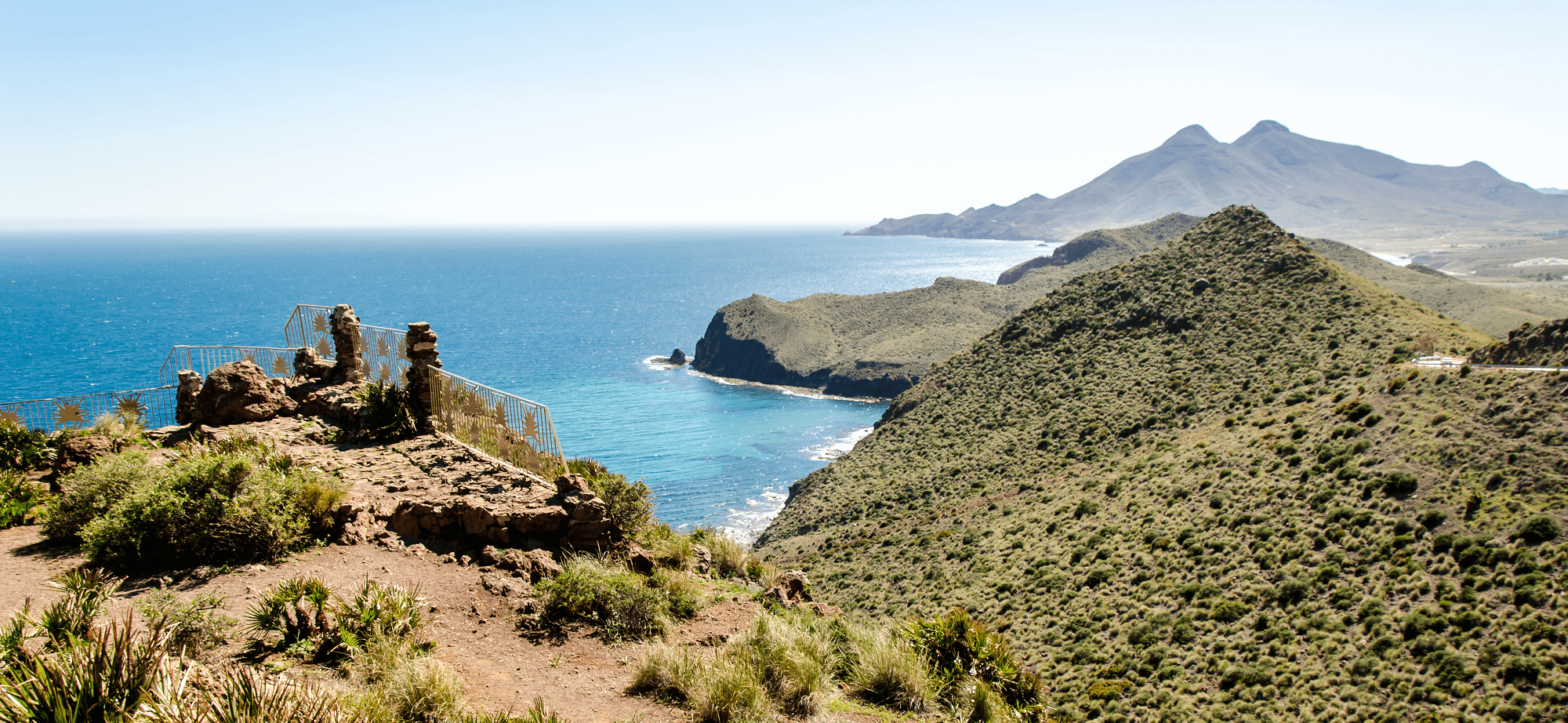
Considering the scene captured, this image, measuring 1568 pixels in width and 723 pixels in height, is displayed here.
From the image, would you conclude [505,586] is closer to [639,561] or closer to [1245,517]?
[639,561]

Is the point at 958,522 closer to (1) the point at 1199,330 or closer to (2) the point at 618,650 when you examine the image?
(1) the point at 1199,330

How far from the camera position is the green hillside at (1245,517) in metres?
20.5

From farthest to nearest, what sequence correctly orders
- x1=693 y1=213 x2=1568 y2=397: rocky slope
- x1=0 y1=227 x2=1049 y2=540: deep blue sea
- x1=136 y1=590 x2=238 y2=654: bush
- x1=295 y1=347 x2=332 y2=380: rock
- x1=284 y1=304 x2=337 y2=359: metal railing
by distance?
x1=693 y1=213 x2=1568 y2=397: rocky slope < x1=0 y1=227 x2=1049 y2=540: deep blue sea < x1=284 y1=304 x2=337 y2=359: metal railing < x1=295 y1=347 x2=332 y2=380: rock < x1=136 y1=590 x2=238 y2=654: bush

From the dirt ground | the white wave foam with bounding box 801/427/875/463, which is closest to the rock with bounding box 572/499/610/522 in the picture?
the dirt ground

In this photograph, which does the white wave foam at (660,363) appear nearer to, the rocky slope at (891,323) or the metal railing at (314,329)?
the rocky slope at (891,323)

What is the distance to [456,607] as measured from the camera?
9.85 m

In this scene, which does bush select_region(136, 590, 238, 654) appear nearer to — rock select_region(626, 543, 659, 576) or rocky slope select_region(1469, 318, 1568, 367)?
rock select_region(626, 543, 659, 576)

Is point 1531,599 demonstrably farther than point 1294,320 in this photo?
No

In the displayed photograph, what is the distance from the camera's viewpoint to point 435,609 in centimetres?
966

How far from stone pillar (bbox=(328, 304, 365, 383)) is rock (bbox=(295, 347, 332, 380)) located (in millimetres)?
408

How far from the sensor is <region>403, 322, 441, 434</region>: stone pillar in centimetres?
1419

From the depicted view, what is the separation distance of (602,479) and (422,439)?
153 inches

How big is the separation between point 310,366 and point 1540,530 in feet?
104

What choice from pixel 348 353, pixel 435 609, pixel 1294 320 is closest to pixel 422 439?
pixel 348 353
